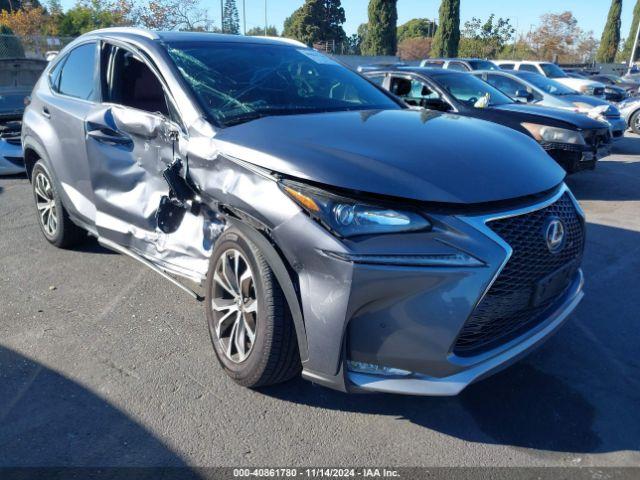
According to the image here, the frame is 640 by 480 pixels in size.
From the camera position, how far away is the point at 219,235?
9.74ft

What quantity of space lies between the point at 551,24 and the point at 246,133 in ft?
178

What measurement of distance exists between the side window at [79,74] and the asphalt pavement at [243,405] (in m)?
1.58

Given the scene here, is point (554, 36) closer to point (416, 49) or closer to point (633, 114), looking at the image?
point (416, 49)

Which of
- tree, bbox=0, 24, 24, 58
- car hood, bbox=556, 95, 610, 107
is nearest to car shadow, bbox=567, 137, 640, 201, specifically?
car hood, bbox=556, 95, 610, 107

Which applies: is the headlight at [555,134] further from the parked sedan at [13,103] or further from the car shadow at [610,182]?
the parked sedan at [13,103]

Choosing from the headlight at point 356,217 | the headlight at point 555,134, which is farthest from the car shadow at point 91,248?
the headlight at point 555,134

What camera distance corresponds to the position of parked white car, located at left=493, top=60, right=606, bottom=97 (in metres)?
15.1

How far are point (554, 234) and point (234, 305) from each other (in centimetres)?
162

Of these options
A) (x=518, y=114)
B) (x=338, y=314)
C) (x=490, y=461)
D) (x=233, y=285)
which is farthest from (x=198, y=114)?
(x=518, y=114)

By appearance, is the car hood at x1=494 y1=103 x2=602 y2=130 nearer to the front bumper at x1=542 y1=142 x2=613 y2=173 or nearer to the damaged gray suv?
the front bumper at x1=542 y1=142 x2=613 y2=173

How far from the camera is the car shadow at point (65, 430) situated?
2.36 meters

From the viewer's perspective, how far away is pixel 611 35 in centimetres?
5150

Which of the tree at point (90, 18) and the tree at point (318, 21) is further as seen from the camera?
the tree at point (318, 21)

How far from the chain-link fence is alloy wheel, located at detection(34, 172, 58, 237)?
19.9 m
